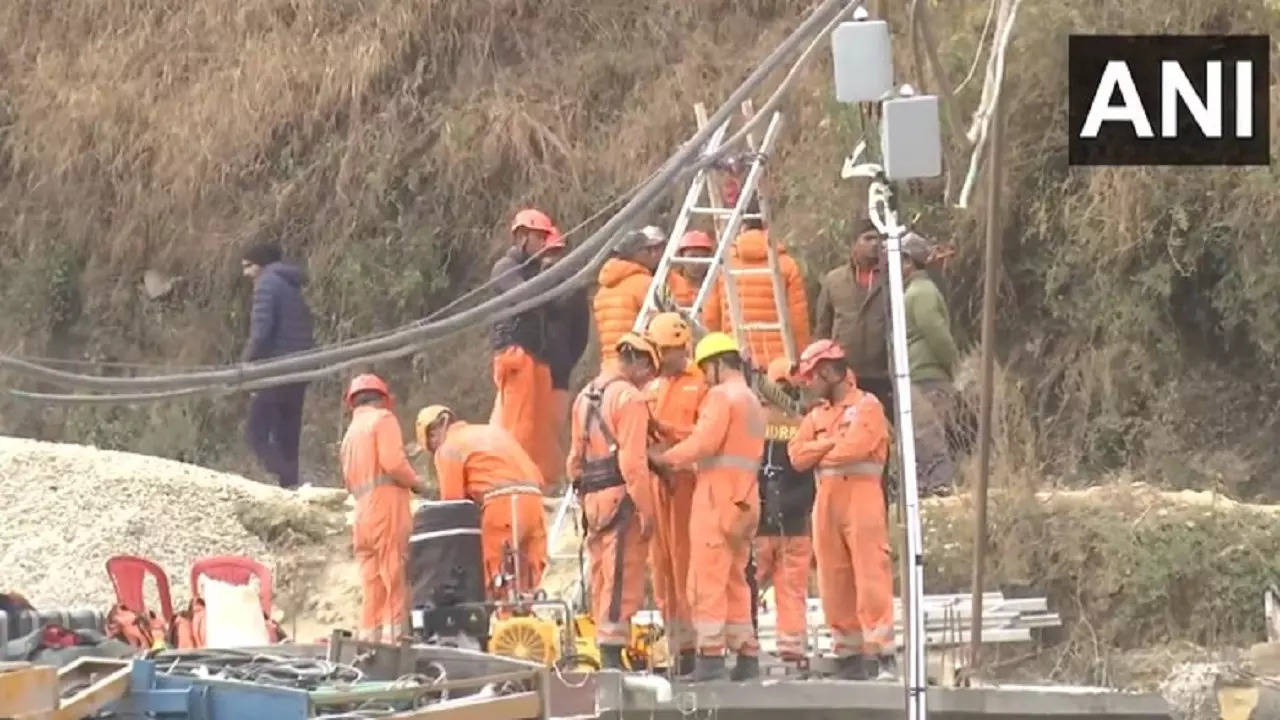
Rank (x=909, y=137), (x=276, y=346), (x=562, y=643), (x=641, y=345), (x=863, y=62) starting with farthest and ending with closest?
1. (x=276, y=346)
2. (x=641, y=345)
3. (x=562, y=643)
4. (x=863, y=62)
5. (x=909, y=137)

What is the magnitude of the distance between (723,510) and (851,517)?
699mm

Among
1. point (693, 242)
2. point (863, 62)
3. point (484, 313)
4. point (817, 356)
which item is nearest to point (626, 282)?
point (693, 242)

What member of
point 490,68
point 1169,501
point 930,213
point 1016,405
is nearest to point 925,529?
point 1169,501

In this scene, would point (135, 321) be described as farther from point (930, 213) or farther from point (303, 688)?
point (303, 688)

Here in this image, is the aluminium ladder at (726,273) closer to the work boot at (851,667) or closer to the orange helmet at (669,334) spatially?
the orange helmet at (669,334)

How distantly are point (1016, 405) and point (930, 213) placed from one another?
1.86m

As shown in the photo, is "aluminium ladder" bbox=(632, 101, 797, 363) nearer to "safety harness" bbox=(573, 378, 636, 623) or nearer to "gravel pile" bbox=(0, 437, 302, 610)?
"safety harness" bbox=(573, 378, 636, 623)

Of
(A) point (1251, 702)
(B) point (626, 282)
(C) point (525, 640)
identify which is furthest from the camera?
(B) point (626, 282)

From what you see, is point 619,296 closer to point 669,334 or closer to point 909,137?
point 669,334

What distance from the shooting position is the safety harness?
13180mm

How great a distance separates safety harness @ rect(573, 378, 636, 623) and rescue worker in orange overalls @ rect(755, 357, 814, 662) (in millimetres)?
876

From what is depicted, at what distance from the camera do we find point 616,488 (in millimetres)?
13180

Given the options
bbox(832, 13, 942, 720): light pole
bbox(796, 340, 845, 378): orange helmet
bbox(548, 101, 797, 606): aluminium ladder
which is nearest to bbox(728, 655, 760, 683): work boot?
bbox(796, 340, 845, 378): orange helmet

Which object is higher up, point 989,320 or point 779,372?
point 989,320
